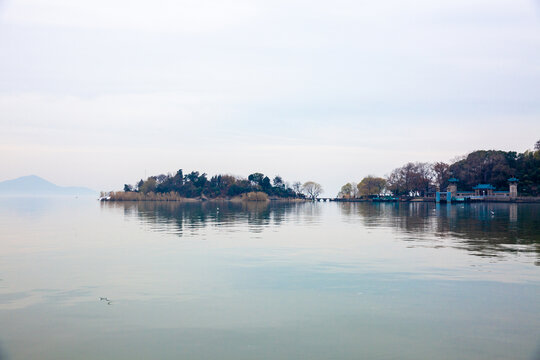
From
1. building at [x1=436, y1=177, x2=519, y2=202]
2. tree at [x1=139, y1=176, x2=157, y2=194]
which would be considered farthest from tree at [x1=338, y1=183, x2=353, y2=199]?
tree at [x1=139, y1=176, x2=157, y2=194]

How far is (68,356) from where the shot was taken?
28.3ft

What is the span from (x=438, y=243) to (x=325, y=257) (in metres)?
8.81

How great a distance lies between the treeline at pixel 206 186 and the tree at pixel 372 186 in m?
30.0

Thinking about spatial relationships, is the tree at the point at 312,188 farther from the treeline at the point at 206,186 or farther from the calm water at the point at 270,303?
the calm water at the point at 270,303

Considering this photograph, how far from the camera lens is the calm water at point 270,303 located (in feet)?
29.7

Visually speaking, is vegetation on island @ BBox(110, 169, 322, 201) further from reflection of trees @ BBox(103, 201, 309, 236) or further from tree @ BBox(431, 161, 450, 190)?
reflection of trees @ BBox(103, 201, 309, 236)

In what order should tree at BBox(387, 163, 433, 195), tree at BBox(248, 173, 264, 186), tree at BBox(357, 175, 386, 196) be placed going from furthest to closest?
1. tree at BBox(248, 173, 264, 186)
2. tree at BBox(357, 175, 386, 196)
3. tree at BBox(387, 163, 433, 195)

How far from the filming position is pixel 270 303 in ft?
40.1

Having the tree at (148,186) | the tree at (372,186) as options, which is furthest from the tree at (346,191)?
the tree at (148,186)

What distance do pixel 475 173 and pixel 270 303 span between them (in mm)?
128128

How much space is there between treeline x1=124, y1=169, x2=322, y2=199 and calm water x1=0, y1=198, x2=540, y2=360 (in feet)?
454

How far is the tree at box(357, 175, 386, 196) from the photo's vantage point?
16225cm

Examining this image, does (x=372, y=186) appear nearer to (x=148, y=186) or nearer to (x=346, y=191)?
(x=346, y=191)

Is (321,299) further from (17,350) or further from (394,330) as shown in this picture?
(17,350)
